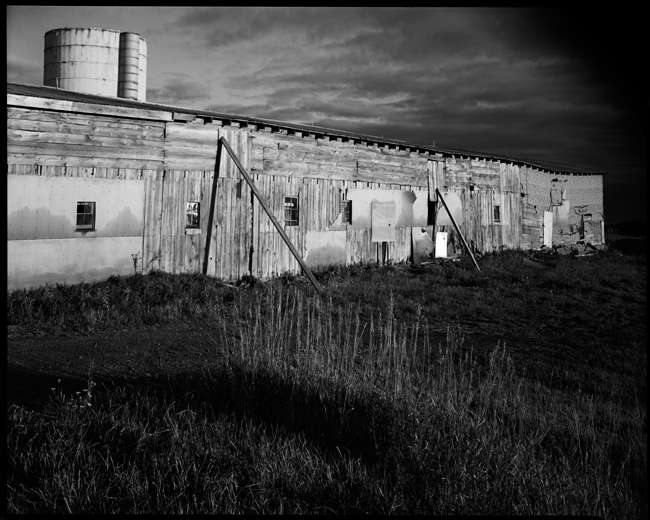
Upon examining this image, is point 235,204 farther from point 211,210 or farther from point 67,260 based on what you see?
point 67,260

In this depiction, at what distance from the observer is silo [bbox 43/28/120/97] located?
63.7 ft

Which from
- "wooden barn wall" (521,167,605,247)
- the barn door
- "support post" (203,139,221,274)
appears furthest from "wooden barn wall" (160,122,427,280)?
"wooden barn wall" (521,167,605,247)

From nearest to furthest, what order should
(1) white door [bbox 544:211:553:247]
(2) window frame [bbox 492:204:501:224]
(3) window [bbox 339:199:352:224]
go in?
1. (3) window [bbox 339:199:352:224]
2. (2) window frame [bbox 492:204:501:224]
3. (1) white door [bbox 544:211:553:247]

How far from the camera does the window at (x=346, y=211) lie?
17469 mm

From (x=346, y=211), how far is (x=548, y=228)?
16.8 metres

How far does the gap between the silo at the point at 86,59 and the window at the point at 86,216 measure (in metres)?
9.47

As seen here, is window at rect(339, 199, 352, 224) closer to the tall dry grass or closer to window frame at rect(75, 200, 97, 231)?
window frame at rect(75, 200, 97, 231)

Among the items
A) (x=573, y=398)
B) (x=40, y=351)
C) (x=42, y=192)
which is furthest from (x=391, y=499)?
(x=42, y=192)

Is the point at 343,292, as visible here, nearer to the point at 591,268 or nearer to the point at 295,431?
the point at 295,431

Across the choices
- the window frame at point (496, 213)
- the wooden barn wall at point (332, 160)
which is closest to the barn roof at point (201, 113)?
the wooden barn wall at point (332, 160)

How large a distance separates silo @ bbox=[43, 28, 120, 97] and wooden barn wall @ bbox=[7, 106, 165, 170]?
27.9 feet

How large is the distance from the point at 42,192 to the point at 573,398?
10.6m

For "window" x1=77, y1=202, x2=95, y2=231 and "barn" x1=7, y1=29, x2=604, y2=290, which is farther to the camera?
"window" x1=77, y1=202, x2=95, y2=231

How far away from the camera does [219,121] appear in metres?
14.0
